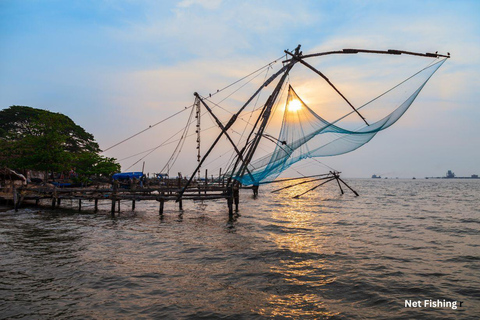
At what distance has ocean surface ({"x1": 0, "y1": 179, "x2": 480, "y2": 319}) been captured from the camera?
5.52 metres

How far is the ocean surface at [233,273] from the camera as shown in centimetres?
552

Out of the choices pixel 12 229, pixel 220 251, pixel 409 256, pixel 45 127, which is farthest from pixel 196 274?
pixel 45 127

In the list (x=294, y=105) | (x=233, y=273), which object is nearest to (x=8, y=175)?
(x=294, y=105)

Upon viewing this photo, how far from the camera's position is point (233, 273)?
24.6 ft

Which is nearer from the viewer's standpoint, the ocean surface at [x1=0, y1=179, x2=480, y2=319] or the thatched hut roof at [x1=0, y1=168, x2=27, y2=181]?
the ocean surface at [x1=0, y1=179, x2=480, y2=319]

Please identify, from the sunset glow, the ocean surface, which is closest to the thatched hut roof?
the ocean surface

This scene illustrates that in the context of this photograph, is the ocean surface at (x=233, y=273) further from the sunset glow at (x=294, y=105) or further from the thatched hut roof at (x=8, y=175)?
the thatched hut roof at (x=8, y=175)

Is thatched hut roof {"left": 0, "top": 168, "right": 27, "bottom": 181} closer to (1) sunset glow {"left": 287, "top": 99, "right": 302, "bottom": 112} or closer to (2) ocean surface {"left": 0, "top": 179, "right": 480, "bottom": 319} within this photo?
(2) ocean surface {"left": 0, "top": 179, "right": 480, "bottom": 319}

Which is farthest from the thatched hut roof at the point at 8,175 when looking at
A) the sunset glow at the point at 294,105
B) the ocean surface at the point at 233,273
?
the sunset glow at the point at 294,105

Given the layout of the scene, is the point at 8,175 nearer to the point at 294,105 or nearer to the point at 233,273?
the point at 294,105

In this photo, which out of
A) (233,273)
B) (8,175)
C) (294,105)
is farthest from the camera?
(8,175)

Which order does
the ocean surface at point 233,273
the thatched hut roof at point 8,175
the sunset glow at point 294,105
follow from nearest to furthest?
the ocean surface at point 233,273 → the sunset glow at point 294,105 → the thatched hut roof at point 8,175

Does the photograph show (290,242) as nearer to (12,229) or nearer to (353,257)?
(353,257)

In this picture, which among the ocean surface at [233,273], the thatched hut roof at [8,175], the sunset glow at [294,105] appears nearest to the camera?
the ocean surface at [233,273]
